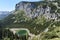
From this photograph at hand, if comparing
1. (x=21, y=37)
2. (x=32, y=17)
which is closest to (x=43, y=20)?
(x=32, y=17)

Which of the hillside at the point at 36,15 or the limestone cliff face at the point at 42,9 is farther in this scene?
the limestone cliff face at the point at 42,9

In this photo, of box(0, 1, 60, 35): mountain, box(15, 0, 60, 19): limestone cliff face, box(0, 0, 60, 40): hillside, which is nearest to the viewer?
Result: box(0, 0, 60, 40): hillside

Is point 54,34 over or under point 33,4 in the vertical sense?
under

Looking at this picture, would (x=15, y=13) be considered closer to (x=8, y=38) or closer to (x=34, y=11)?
(x=34, y=11)

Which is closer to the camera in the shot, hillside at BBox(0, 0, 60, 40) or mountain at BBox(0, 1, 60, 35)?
hillside at BBox(0, 0, 60, 40)

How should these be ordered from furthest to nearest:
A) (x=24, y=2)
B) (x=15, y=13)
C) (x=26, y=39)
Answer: (x=24, y=2) → (x=15, y=13) → (x=26, y=39)

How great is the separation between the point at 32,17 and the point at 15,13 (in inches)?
447

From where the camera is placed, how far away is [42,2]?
70.1m

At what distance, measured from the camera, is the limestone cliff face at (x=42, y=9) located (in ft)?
201

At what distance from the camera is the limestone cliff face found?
61.4 m

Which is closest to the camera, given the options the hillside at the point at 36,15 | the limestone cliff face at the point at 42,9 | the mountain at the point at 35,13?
the hillside at the point at 36,15

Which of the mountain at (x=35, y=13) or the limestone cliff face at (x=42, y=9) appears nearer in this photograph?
the mountain at (x=35, y=13)

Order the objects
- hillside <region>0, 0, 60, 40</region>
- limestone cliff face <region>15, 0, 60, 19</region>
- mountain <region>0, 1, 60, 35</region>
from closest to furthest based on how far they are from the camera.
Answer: hillside <region>0, 0, 60, 40</region> < mountain <region>0, 1, 60, 35</region> < limestone cliff face <region>15, 0, 60, 19</region>

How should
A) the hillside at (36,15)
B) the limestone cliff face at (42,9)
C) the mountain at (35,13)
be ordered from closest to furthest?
1. the hillside at (36,15)
2. the mountain at (35,13)
3. the limestone cliff face at (42,9)
